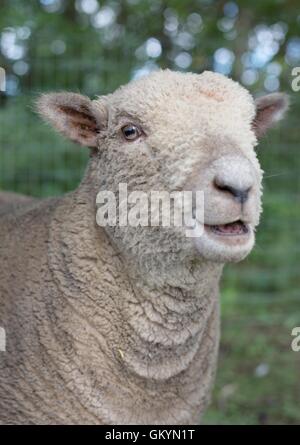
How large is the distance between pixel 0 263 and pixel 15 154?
3605 millimetres

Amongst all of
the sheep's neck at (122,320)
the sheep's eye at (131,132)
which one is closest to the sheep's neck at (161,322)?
the sheep's neck at (122,320)

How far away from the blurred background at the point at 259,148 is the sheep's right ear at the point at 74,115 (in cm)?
243

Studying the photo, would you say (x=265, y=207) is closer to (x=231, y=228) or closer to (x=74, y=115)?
(x=74, y=115)

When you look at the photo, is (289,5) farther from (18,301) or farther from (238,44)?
(18,301)

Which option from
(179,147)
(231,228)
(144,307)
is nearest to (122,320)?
(144,307)

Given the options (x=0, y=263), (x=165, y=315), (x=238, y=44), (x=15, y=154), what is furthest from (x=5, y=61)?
(x=165, y=315)

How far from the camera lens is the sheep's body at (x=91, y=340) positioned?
10.2 ft

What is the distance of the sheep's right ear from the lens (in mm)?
3189

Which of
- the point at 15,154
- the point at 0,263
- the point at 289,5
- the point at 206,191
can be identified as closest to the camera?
the point at 206,191

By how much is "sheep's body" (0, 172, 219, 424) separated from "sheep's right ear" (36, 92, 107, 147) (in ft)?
0.90

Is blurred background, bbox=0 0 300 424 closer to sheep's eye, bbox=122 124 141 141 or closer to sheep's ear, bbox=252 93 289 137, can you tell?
sheep's ear, bbox=252 93 289 137

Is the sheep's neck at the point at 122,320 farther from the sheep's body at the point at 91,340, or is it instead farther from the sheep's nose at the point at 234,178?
the sheep's nose at the point at 234,178

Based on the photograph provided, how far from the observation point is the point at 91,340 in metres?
3.15

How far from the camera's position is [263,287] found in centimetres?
711
